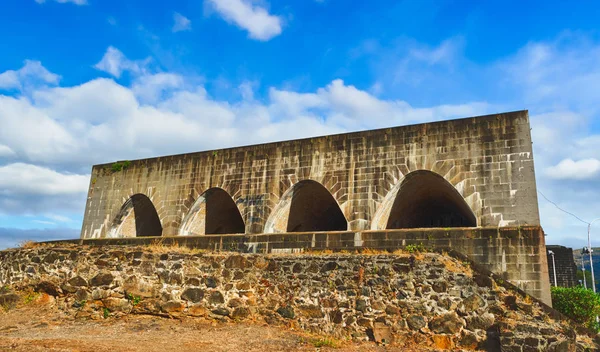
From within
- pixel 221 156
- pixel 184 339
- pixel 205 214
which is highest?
pixel 221 156

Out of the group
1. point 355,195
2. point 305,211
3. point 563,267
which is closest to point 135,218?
point 305,211

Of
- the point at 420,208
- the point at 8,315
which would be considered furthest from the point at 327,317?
the point at 420,208

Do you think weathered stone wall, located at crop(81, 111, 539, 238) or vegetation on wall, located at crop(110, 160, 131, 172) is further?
vegetation on wall, located at crop(110, 160, 131, 172)

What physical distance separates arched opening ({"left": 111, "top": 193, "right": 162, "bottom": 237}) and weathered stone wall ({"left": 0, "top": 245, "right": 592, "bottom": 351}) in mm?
9882

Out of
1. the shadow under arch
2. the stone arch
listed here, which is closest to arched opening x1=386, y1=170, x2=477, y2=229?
the stone arch

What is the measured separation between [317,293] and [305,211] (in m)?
9.74

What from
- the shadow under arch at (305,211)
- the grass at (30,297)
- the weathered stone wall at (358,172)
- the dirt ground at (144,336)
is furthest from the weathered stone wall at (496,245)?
the grass at (30,297)

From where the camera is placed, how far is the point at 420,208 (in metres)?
17.2

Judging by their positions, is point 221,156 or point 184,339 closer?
point 184,339

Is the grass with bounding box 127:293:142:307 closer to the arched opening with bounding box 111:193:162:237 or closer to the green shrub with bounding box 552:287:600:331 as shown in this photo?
the arched opening with bounding box 111:193:162:237

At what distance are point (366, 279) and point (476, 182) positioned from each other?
694cm

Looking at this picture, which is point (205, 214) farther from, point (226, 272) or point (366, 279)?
point (366, 279)

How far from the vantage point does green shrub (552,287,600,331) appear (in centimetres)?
1491

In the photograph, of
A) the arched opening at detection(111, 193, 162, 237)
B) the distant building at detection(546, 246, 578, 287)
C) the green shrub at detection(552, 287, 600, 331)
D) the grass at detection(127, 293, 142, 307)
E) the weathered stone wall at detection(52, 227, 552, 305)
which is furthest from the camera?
the distant building at detection(546, 246, 578, 287)
